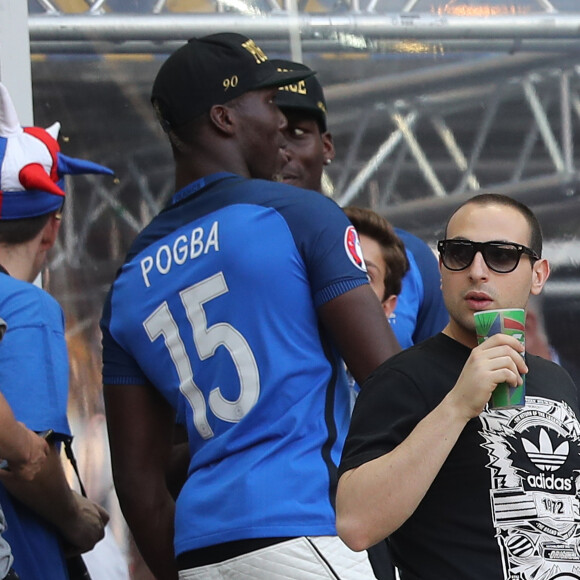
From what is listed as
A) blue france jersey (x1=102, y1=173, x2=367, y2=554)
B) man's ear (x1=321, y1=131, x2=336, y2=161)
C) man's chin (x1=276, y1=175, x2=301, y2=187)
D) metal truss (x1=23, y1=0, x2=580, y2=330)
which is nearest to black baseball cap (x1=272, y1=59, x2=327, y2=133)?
man's ear (x1=321, y1=131, x2=336, y2=161)

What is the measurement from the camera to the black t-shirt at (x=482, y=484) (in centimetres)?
205

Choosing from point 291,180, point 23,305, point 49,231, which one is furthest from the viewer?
point 291,180

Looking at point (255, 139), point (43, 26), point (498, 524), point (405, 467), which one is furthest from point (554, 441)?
point (43, 26)

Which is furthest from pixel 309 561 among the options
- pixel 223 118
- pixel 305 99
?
pixel 305 99

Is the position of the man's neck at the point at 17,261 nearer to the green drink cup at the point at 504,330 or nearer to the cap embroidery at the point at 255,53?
the cap embroidery at the point at 255,53

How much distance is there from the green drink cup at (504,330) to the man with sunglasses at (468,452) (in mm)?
19

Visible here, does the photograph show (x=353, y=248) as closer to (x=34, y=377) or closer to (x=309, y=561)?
(x=309, y=561)

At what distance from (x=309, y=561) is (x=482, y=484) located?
44 cm

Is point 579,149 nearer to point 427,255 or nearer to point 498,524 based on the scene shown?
point 427,255

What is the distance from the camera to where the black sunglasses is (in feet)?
7.10

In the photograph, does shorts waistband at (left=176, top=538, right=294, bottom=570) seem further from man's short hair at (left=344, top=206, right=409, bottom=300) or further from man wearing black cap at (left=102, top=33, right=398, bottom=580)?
man's short hair at (left=344, top=206, right=409, bottom=300)

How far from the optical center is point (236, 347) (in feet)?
8.25

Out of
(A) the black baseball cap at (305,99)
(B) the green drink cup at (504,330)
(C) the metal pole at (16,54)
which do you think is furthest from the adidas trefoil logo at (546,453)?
(C) the metal pole at (16,54)

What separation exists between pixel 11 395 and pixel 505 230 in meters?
1.19
